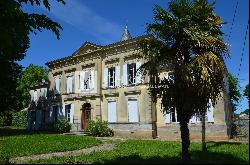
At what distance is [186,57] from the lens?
1214 cm

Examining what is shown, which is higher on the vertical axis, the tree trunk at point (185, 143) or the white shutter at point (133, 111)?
the white shutter at point (133, 111)

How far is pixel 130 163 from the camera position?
12211mm

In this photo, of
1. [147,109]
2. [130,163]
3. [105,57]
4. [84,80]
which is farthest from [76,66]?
[130,163]

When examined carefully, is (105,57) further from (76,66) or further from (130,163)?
(130,163)

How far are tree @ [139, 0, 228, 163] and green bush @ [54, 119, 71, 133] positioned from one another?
20.9 metres

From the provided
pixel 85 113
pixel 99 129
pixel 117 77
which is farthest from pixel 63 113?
pixel 117 77

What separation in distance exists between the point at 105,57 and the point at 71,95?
18.4ft

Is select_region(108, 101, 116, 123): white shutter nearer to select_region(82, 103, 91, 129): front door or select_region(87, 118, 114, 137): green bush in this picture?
select_region(87, 118, 114, 137): green bush

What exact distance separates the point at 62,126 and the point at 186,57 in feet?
72.6

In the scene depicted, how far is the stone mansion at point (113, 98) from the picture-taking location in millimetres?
25688

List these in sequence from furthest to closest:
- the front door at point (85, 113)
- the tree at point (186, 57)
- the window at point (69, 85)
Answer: the window at point (69, 85), the front door at point (85, 113), the tree at point (186, 57)

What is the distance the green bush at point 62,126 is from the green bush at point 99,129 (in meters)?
4.26

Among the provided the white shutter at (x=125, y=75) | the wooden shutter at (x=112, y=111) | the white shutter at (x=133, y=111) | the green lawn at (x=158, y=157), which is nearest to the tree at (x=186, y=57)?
the green lawn at (x=158, y=157)

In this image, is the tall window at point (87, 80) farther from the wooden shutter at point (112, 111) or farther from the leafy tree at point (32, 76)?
the leafy tree at point (32, 76)
